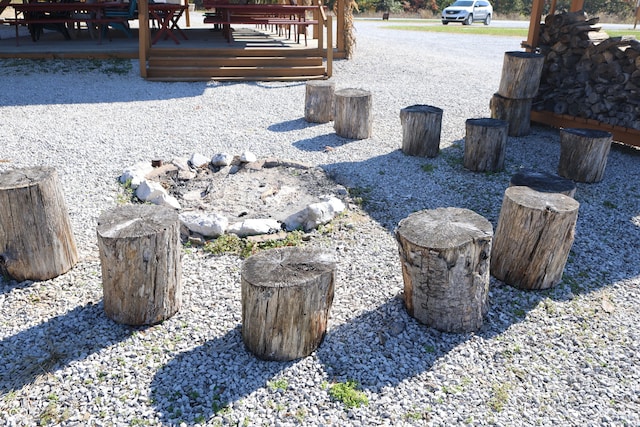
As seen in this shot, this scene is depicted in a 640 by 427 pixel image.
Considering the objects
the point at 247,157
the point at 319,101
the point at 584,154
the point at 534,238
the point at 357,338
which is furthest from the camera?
the point at 319,101

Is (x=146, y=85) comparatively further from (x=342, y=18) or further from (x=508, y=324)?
(x=508, y=324)

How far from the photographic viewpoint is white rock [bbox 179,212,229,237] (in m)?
4.06

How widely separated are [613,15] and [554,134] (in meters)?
33.4

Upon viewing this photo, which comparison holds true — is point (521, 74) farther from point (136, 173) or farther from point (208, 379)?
point (208, 379)

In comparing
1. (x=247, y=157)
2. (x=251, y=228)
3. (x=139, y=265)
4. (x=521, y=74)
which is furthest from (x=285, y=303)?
(x=521, y=74)

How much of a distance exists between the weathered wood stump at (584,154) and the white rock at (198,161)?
384 centimetres

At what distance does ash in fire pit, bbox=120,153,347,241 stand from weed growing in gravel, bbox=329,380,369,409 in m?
1.82

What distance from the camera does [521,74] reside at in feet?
21.3

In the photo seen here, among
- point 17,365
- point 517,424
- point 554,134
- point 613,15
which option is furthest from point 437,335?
point 613,15

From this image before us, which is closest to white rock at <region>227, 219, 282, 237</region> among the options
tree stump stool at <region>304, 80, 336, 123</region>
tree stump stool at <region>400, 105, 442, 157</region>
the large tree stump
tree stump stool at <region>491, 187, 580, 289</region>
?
the large tree stump

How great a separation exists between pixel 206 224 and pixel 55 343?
1.49 meters

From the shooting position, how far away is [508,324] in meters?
3.18

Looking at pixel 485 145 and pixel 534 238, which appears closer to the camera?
pixel 534 238

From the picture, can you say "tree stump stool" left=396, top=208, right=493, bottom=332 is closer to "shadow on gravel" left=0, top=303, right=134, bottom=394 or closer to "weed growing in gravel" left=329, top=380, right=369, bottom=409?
"weed growing in gravel" left=329, top=380, right=369, bottom=409
